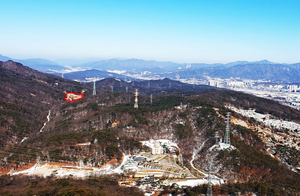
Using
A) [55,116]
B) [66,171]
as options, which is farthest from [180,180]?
[55,116]

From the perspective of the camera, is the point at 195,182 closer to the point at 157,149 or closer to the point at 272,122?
the point at 157,149

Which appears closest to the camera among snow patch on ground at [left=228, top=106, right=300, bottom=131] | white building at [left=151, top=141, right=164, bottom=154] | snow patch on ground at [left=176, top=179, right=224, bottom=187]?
snow patch on ground at [left=176, top=179, right=224, bottom=187]

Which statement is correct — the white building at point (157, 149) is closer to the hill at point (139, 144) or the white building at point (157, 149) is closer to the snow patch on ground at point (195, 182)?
the hill at point (139, 144)

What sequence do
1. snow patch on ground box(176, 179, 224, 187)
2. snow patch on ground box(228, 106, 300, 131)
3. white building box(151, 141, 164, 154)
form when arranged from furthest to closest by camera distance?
1. snow patch on ground box(228, 106, 300, 131)
2. white building box(151, 141, 164, 154)
3. snow patch on ground box(176, 179, 224, 187)

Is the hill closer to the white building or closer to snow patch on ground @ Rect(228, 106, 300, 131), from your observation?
snow patch on ground @ Rect(228, 106, 300, 131)

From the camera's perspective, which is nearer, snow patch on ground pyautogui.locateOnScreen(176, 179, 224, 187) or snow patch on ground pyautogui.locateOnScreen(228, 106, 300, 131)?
snow patch on ground pyautogui.locateOnScreen(176, 179, 224, 187)

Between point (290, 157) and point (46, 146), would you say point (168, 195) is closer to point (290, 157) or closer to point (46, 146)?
point (46, 146)

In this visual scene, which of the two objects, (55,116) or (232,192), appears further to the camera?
(55,116)

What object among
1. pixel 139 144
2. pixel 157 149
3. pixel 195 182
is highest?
pixel 139 144

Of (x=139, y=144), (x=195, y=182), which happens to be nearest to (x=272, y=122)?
(x=139, y=144)

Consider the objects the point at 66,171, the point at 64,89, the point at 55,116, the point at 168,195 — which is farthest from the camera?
the point at 64,89

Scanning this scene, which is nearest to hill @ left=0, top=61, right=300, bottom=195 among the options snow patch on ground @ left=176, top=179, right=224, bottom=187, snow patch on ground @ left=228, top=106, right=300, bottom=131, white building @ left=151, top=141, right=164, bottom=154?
snow patch on ground @ left=228, top=106, right=300, bottom=131
